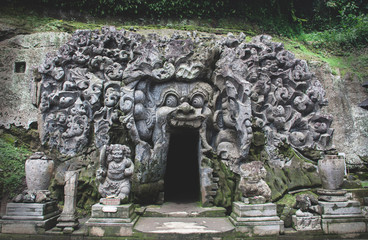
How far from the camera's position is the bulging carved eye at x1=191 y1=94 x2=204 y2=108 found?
300 inches

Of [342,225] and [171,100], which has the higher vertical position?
[171,100]

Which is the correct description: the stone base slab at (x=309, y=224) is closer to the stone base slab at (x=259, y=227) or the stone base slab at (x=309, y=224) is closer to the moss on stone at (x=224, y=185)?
the stone base slab at (x=259, y=227)

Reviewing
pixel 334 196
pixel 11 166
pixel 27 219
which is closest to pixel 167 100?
pixel 27 219

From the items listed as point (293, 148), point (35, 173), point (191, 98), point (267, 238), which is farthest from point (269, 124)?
point (35, 173)

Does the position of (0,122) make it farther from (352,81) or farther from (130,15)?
(352,81)

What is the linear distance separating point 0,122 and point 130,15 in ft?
22.5

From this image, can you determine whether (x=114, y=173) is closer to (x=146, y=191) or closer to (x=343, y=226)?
(x=146, y=191)

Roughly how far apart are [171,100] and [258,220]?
12.8 feet

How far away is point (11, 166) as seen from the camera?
25.3 ft

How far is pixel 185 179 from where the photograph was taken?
10344 mm

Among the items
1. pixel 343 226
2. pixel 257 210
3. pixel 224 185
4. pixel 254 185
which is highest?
pixel 254 185

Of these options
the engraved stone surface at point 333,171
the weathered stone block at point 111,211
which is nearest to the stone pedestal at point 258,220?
the engraved stone surface at point 333,171

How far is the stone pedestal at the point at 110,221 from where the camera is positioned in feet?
18.3

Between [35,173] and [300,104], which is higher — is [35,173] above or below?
below
